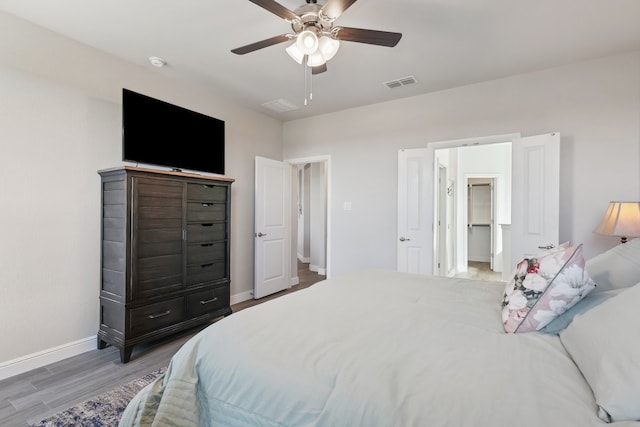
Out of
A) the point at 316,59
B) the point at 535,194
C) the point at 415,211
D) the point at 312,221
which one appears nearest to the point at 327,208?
the point at 415,211

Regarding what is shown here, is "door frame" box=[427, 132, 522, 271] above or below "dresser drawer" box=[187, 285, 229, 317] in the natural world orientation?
above

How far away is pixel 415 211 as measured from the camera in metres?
3.74

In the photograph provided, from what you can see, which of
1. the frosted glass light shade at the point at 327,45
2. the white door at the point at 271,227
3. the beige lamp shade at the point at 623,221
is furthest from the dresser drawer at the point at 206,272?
the beige lamp shade at the point at 623,221

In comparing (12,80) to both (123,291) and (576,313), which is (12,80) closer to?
(123,291)

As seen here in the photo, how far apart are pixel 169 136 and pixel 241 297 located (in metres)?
2.27

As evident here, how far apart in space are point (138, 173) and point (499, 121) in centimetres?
367

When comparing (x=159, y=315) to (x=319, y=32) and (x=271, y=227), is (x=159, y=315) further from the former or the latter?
(x=319, y=32)

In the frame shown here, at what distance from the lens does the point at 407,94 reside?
12.5 ft

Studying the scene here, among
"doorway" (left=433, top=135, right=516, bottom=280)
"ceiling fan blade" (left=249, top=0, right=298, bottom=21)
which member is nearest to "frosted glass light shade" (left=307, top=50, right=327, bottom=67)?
"ceiling fan blade" (left=249, top=0, right=298, bottom=21)

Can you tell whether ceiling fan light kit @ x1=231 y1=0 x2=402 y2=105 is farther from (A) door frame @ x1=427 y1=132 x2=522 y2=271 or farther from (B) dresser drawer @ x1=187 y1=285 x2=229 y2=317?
(B) dresser drawer @ x1=187 y1=285 x2=229 y2=317

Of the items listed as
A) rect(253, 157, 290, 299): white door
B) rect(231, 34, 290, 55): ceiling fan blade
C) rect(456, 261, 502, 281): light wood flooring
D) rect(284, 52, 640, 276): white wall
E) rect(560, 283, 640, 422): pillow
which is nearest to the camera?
rect(560, 283, 640, 422): pillow

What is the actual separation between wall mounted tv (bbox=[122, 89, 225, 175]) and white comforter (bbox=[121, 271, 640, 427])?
2176 mm

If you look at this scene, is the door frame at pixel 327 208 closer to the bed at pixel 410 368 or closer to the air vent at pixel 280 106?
the air vent at pixel 280 106

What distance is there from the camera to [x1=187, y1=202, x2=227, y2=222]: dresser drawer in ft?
9.95
